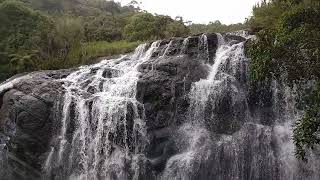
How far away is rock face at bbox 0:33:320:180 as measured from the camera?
18.5 meters

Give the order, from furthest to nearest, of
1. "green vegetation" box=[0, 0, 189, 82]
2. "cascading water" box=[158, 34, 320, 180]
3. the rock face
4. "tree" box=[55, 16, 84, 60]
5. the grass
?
"tree" box=[55, 16, 84, 60]
"green vegetation" box=[0, 0, 189, 82]
the grass
the rock face
"cascading water" box=[158, 34, 320, 180]

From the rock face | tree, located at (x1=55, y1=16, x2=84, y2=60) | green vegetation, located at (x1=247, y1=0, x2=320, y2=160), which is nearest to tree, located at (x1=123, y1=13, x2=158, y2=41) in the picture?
tree, located at (x1=55, y1=16, x2=84, y2=60)

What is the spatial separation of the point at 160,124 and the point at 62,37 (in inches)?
473

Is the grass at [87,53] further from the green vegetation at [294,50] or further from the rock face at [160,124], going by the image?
the green vegetation at [294,50]

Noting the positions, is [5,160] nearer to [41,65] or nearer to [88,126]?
[88,126]

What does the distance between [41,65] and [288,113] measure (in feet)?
42.7

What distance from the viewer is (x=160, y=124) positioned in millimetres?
19578

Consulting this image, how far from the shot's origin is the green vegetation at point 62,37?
26656 mm

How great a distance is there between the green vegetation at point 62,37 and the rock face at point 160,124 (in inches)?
204

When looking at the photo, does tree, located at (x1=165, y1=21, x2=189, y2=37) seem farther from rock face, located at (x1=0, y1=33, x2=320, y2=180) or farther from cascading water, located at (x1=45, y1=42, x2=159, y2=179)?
cascading water, located at (x1=45, y1=42, x2=159, y2=179)

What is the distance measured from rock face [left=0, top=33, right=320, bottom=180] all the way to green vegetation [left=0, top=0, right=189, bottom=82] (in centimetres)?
519

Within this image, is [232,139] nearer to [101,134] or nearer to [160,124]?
[160,124]

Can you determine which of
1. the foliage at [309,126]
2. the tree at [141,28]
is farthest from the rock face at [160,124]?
the tree at [141,28]

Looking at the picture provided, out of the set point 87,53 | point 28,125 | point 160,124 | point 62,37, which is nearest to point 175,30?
point 87,53
